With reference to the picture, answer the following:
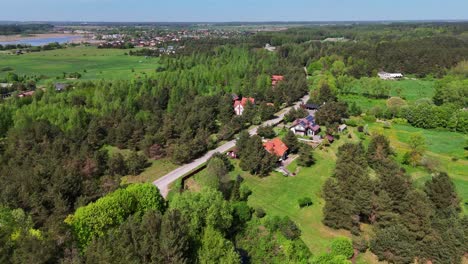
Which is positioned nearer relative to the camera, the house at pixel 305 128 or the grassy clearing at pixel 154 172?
the grassy clearing at pixel 154 172

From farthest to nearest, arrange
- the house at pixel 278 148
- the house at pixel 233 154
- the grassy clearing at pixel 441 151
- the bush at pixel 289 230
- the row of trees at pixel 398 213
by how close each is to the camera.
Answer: the house at pixel 233 154 < the house at pixel 278 148 < the grassy clearing at pixel 441 151 < the bush at pixel 289 230 < the row of trees at pixel 398 213

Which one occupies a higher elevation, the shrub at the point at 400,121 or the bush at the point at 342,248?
the bush at the point at 342,248

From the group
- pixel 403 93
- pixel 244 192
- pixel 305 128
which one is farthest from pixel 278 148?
pixel 403 93

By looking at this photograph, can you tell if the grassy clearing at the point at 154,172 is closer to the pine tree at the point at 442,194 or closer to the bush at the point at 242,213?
the bush at the point at 242,213

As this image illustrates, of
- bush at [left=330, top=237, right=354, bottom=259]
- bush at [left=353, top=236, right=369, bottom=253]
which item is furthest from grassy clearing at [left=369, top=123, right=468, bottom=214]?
bush at [left=330, top=237, right=354, bottom=259]

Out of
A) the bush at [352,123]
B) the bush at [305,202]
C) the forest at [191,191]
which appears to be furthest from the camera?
the bush at [352,123]

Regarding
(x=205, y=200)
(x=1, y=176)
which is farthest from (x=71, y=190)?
(x=205, y=200)

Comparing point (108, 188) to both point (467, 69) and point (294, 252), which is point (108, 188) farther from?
point (467, 69)

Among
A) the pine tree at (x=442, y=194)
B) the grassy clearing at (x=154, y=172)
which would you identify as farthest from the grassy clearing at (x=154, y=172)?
the pine tree at (x=442, y=194)
